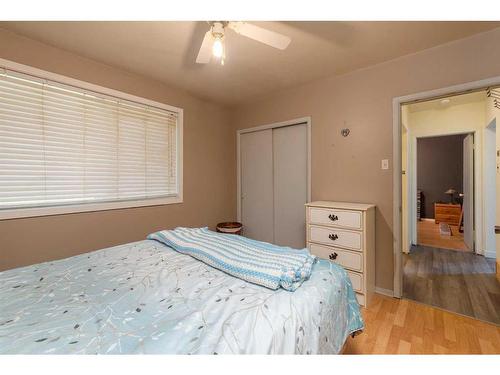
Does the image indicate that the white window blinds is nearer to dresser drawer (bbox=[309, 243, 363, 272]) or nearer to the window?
the window

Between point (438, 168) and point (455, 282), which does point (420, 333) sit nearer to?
point (455, 282)

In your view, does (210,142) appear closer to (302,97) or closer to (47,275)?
(302,97)

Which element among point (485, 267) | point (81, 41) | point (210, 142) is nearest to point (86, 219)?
point (81, 41)

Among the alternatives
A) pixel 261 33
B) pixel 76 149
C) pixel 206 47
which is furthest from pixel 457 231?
pixel 76 149

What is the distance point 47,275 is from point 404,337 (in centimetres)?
234

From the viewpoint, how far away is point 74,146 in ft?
6.84

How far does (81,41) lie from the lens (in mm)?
1858

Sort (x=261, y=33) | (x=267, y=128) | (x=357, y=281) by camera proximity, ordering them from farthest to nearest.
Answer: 1. (x=267, y=128)
2. (x=357, y=281)
3. (x=261, y=33)

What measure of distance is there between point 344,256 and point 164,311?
5.76ft

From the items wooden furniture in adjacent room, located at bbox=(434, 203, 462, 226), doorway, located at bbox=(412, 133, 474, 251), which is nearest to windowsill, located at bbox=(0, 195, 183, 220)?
doorway, located at bbox=(412, 133, 474, 251)

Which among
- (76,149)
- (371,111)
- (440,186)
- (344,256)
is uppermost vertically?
(371,111)

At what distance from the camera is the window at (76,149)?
179 centimetres

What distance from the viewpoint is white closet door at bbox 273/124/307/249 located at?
9.48ft

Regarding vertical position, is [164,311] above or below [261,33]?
below
